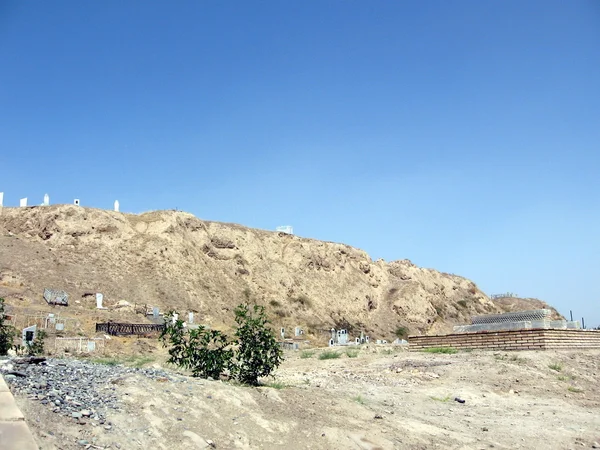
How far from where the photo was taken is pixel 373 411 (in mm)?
9164

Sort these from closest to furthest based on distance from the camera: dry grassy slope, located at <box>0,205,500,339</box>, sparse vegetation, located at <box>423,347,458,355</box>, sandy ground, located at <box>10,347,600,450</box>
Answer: sandy ground, located at <box>10,347,600,450</box>
sparse vegetation, located at <box>423,347,458,355</box>
dry grassy slope, located at <box>0,205,500,339</box>

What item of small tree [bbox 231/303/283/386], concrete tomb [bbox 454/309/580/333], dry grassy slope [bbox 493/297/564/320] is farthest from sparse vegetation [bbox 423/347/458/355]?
dry grassy slope [bbox 493/297/564/320]

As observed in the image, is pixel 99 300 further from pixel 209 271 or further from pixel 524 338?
pixel 524 338

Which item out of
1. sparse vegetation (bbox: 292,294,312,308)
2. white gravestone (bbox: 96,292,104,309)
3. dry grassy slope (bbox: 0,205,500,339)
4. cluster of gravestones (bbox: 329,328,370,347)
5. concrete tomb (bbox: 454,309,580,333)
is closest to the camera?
concrete tomb (bbox: 454,309,580,333)

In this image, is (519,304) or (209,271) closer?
(209,271)

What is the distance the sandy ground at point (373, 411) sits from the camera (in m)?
5.95

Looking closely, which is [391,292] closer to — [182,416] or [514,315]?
[514,315]

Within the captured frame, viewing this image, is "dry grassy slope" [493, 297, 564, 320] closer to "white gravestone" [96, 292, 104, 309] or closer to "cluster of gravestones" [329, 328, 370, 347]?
"cluster of gravestones" [329, 328, 370, 347]

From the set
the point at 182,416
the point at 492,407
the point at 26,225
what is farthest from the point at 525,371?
the point at 26,225

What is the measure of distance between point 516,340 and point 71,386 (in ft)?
49.9

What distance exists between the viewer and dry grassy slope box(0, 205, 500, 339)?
128ft

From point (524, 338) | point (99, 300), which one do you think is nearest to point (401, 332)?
point (99, 300)

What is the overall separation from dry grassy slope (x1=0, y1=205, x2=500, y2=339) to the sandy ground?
86.5 feet

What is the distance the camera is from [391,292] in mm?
60062
